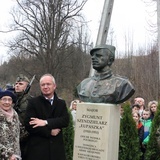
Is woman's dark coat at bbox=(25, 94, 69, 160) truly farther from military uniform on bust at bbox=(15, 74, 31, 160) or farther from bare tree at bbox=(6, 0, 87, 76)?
bare tree at bbox=(6, 0, 87, 76)

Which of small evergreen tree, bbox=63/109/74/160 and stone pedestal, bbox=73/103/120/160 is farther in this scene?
small evergreen tree, bbox=63/109/74/160

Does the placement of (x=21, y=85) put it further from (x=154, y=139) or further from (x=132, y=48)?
(x=132, y=48)

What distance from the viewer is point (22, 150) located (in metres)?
4.94

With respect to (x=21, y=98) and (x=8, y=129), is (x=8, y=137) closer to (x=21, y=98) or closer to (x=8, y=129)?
(x=8, y=129)

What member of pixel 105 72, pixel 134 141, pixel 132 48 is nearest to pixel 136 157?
pixel 134 141

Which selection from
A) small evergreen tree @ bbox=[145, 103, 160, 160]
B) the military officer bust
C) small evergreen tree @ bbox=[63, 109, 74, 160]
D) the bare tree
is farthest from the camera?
the bare tree

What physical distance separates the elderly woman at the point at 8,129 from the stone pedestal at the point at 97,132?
0.95 metres

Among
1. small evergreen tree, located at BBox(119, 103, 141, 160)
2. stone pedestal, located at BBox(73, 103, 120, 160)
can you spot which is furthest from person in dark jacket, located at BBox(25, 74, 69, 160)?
small evergreen tree, located at BBox(119, 103, 141, 160)

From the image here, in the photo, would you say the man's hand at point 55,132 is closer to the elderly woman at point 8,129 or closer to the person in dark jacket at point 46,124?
the person in dark jacket at point 46,124

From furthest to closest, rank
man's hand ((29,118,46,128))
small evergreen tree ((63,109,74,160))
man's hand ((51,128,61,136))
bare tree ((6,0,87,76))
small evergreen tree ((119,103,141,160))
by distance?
bare tree ((6,0,87,76)) < small evergreen tree ((63,109,74,160)) < small evergreen tree ((119,103,141,160)) < man's hand ((51,128,61,136)) < man's hand ((29,118,46,128))

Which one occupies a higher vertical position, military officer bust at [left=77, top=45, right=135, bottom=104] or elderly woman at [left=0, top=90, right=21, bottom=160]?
military officer bust at [left=77, top=45, right=135, bottom=104]

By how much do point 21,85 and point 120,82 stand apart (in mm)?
1569

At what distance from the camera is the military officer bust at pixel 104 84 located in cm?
481

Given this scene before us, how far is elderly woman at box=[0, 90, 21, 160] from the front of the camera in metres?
4.44
